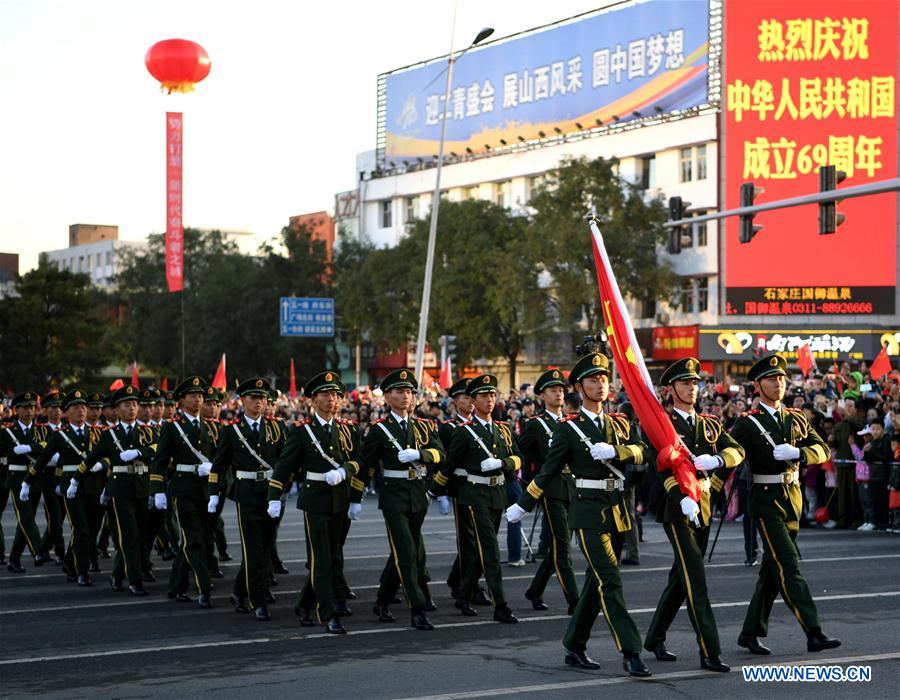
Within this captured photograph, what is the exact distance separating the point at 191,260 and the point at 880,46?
41639 mm

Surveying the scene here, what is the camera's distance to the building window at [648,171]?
6084 centimetres

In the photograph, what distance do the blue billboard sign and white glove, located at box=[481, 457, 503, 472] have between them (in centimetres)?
4781

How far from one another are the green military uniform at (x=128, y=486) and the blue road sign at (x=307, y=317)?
121 ft

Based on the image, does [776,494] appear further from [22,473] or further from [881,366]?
[881,366]

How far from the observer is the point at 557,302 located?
178ft

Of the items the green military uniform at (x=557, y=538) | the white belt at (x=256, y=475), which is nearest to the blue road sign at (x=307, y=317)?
the green military uniform at (x=557, y=538)

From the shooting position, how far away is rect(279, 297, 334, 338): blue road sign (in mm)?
52125

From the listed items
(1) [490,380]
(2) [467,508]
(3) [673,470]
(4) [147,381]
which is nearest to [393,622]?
(2) [467,508]

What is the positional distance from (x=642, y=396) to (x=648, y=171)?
2070 inches

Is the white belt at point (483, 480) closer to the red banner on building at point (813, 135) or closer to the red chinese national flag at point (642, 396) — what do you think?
the red chinese national flag at point (642, 396)

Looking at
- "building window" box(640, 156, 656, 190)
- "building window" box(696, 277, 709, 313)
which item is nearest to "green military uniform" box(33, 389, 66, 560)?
"building window" box(696, 277, 709, 313)

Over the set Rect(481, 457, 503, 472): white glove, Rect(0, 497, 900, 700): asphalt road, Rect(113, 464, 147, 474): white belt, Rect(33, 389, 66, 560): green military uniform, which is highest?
Rect(481, 457, 503, 472): white glove

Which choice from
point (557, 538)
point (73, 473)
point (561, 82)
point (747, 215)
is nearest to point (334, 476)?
point (557, 538)

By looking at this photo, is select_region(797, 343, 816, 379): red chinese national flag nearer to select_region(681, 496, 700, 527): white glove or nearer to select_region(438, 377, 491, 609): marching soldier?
select_region(438, 377, 491, 609): marching soldier
